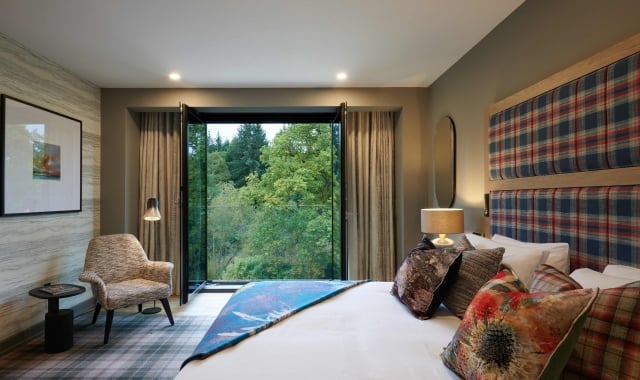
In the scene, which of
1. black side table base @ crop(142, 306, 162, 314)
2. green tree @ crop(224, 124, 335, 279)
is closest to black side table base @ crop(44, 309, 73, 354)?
black side table base @ crop(142, 306, 162, 314)

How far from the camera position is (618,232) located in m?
1.45

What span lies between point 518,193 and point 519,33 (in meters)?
1.13

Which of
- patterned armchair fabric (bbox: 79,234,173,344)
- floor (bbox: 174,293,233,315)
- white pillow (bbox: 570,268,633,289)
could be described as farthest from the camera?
floor (bbox: 174,293,233,315)

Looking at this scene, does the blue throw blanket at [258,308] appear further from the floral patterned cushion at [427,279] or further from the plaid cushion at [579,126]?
the plaid cushion at [579,126]

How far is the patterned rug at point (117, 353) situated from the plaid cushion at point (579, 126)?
9.35 feet

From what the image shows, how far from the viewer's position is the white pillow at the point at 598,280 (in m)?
1.16

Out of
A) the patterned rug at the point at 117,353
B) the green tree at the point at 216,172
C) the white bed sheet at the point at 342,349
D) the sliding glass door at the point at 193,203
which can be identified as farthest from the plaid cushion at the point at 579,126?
the green tree at the point at 216,172

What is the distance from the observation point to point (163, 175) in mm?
4164

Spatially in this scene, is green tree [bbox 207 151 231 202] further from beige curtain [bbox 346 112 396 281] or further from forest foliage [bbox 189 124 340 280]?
beige curtain [bbox 346 112 396 281]

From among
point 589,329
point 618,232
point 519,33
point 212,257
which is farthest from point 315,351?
point 212,257

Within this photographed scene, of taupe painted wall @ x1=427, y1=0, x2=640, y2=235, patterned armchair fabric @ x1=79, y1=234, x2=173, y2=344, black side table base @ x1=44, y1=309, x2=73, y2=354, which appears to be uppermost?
taupe painted wall @ x1=427, y1=0, x2=640, y2=235

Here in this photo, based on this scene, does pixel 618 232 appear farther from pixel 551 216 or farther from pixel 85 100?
pixel 85 100

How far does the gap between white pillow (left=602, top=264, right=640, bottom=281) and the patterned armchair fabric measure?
3348mm

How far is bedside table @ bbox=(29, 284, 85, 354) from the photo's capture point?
8.65 ft
